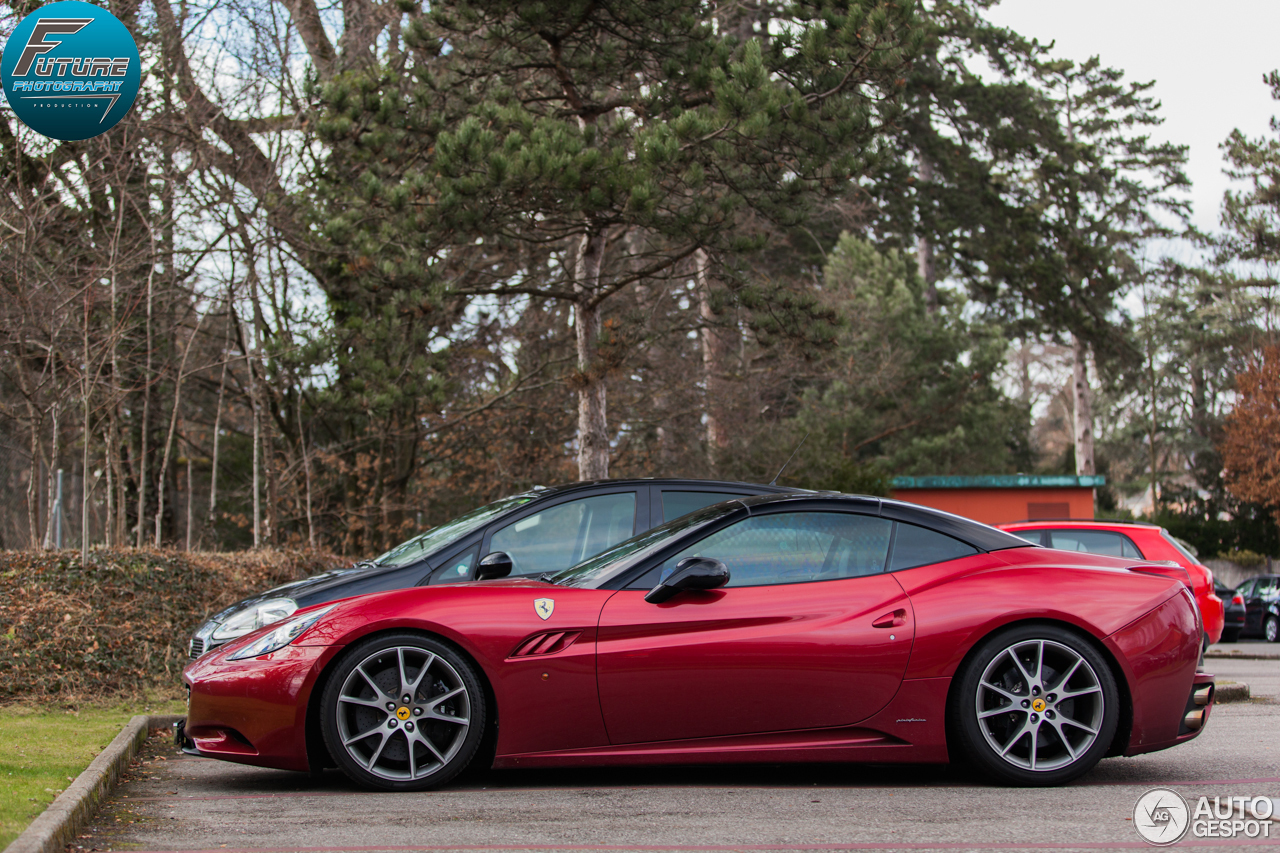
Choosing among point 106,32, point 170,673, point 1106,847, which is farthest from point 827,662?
point 106,32

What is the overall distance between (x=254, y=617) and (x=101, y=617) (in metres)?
3.82

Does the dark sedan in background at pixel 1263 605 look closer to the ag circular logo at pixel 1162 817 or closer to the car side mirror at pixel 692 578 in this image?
the ag circular logo at pixel 1162 817

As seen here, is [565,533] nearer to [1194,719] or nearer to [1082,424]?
[1194,719]

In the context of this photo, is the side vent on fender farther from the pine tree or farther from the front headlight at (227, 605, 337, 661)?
the pine tree

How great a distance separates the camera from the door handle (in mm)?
5270

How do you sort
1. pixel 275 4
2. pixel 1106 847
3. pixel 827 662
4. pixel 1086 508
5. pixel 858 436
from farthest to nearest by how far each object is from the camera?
1. pixel 858 436
2. pixel 1086 508
3. pixel 275 4
4. pixel 827 662
5. pixel 1106 847

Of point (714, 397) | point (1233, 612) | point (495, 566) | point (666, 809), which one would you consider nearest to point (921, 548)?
point (666, 809)

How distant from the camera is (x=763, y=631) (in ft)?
17.1

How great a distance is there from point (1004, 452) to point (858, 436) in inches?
224

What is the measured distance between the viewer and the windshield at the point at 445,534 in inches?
287

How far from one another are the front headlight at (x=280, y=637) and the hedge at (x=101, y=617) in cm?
404

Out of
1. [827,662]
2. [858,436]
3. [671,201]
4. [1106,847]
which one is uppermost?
[671,201]

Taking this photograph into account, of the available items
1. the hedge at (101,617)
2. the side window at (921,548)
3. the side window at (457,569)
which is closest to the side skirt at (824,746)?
the side window at (921,548)

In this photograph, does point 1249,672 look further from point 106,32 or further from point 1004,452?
point 1004,452
